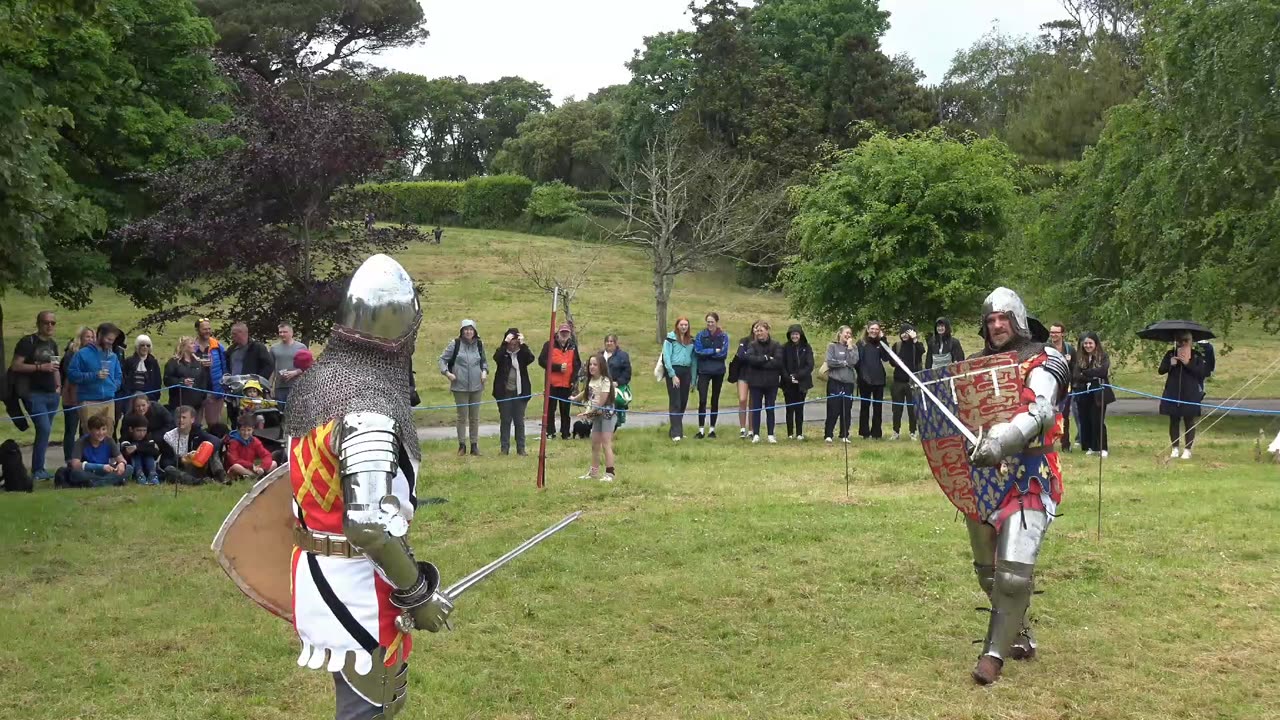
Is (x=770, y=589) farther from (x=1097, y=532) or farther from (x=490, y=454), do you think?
(x=490, y=454)

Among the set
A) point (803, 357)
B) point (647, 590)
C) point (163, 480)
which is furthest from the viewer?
point (803, 357)

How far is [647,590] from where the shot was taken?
8281mm

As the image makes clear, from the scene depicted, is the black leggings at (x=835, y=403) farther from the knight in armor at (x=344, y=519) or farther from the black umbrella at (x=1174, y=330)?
the knight in armor at (x=344, y=519)

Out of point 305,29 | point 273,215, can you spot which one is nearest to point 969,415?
point 273,215

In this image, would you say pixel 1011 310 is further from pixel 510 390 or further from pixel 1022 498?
pixel 510 390

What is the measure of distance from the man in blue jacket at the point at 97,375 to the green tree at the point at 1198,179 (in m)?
15.1

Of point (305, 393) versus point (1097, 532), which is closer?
point (305, 393)

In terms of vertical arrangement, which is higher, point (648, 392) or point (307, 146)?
point (307, 146)

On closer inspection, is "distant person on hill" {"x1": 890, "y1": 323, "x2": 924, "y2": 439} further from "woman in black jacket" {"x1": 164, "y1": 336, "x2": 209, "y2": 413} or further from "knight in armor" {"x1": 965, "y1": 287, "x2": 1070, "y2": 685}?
"woman in black jacket" {"x1": 164, "y1": 336, "x2": 209, "y2": 413}

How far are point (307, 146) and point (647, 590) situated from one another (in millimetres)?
10337

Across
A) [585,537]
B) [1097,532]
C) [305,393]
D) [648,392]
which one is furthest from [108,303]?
[305,393]

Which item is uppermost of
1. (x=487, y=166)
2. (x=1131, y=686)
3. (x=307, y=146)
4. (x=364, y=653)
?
(x=487, y=166)

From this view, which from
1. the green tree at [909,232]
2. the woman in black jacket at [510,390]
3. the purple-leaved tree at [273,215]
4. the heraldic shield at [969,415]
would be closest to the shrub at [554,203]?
the green tree at [909,232]

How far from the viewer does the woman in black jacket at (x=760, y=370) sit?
16.8m
